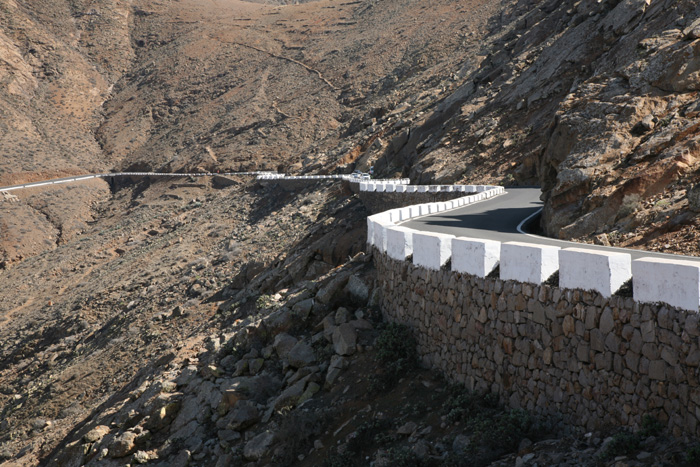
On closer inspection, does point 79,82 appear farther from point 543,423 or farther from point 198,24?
point 543,423

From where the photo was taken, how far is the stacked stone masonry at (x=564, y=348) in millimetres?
6445

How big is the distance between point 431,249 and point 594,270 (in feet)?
10.7

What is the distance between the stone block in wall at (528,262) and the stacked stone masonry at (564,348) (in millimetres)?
111

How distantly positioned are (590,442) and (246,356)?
25.2 ft

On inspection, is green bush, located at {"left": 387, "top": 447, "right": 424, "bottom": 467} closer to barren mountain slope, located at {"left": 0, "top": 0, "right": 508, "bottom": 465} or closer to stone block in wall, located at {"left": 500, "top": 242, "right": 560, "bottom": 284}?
stone block in wall, located at {"left": 500, "top": 242, "right": 560, "bottom": 284}

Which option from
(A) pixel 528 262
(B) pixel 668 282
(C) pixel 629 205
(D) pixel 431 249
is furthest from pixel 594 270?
(C) pixel 629 205

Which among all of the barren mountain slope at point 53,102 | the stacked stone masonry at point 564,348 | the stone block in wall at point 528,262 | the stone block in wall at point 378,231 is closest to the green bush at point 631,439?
the stacked stone masonry at point 564,348

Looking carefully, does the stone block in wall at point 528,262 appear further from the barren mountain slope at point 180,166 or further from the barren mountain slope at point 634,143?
the barren mountain slope at point 180,166

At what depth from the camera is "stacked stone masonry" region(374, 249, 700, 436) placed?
6445mm

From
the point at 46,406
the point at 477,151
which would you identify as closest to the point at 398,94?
the point at 477,151

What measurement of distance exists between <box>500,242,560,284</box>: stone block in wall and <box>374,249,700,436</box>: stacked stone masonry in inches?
4.4

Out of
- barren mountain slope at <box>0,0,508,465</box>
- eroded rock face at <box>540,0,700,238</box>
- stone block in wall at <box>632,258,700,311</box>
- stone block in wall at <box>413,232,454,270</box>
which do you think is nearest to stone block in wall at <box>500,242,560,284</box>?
stone block in wall at <box>632,258,700,311</box>

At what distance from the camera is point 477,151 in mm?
33875

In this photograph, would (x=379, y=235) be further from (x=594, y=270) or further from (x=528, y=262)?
(x=594, y=270)
